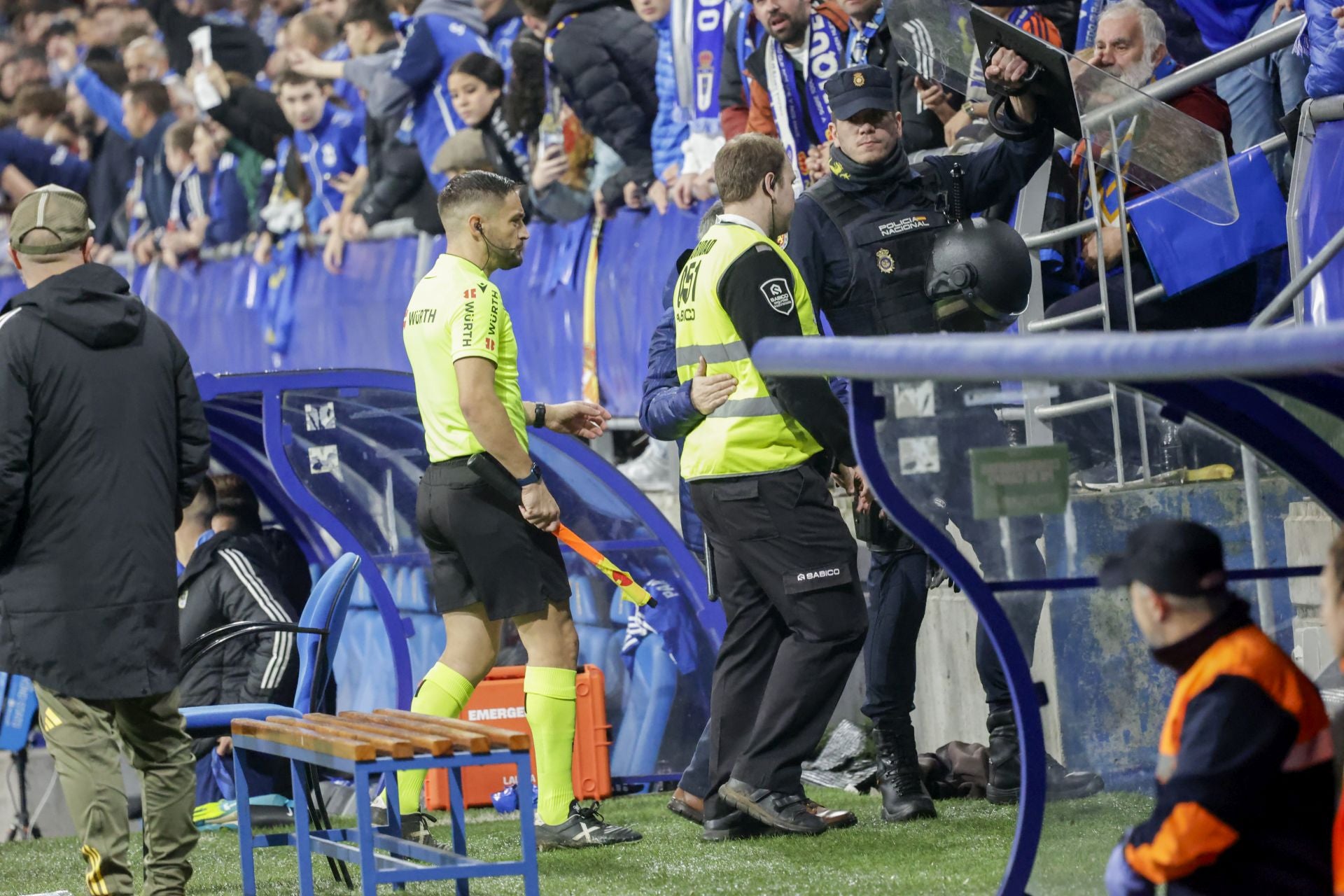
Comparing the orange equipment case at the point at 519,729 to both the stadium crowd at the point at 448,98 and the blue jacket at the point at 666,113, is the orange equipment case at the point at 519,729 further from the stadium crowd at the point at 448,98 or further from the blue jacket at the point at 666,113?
the blue jacket at the point at 666,113

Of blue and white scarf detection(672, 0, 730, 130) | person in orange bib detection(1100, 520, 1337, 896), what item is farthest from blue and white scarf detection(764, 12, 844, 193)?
person in orange bib detection(1100, 520, 1337, 896)

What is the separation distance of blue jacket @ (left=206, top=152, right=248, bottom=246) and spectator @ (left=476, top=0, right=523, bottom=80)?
4419 mm

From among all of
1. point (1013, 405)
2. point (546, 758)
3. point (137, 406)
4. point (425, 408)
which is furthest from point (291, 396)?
point (1013, 405)

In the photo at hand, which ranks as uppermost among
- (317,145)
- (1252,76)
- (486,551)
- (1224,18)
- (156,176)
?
(156,176)

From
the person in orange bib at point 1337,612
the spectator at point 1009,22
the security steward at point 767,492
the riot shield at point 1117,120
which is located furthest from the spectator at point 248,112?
the person in orange bib at point 1337,612

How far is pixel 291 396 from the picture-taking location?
7828 mm

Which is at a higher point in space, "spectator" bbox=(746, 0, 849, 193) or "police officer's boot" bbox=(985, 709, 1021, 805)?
"spectator" bbox=(746, 0, 849, 193)

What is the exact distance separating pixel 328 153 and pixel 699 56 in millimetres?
5163

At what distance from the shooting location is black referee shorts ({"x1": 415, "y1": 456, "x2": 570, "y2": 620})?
227 inches

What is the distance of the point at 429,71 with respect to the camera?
12664 mm

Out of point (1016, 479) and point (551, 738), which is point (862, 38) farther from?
point (1016, 479)

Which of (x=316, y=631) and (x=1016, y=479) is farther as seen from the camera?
(x=316, y=631)

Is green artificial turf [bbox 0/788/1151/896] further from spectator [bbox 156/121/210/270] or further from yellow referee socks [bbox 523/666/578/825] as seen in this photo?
spectator [bbox 156/121/210/270]

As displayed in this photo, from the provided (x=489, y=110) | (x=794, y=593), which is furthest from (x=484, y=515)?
(x=489, y=110)
